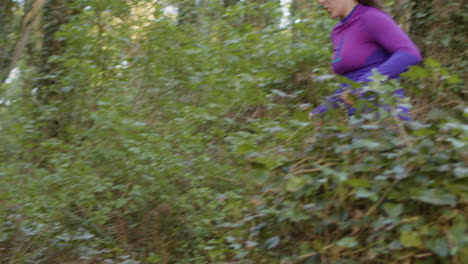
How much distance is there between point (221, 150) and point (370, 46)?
2176mm

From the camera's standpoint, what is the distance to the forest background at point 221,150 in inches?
73.9

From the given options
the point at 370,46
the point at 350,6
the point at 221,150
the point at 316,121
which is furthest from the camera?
the point at 221,150

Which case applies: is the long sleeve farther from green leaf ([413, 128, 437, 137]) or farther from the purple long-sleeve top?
green leaf ([413, 128, 437, 137])

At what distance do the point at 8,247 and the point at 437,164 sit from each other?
3.68m

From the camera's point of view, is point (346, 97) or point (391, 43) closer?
point (346, 97)

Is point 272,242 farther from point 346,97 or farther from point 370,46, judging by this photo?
point 370,46

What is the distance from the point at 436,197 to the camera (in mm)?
1750

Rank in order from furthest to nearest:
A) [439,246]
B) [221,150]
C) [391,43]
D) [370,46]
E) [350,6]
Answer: [221,150] → [350,6] → [370,46] → [391,43] → [439,246]

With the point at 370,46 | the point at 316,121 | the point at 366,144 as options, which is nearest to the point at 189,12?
the point at 370,46

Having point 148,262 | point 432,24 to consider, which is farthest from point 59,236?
point 432,24

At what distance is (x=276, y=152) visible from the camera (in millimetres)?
2166

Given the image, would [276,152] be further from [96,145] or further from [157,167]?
[96,145]

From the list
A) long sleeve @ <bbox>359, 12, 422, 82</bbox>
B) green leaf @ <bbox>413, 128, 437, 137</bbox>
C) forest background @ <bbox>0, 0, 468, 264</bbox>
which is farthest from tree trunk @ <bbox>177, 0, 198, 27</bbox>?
green leaf @ <bbox>413, 128, 437, 137</bbox>

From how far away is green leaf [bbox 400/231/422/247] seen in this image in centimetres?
173
